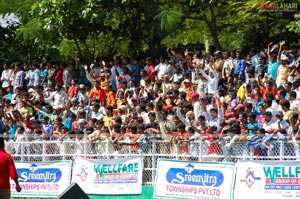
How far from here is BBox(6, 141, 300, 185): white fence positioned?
56.7 ft

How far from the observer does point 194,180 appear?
60.7 feet

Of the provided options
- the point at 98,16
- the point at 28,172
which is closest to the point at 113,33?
the point at 98,16

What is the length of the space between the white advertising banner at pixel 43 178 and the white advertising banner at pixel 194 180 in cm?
263

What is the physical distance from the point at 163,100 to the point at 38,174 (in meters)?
3.68

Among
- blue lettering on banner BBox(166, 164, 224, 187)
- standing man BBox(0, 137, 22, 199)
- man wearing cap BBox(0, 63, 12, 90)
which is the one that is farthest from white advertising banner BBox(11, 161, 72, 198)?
man wearing cap BBox(0, 63, 12, 90)

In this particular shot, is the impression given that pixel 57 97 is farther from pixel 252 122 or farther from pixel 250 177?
pixel 250 177

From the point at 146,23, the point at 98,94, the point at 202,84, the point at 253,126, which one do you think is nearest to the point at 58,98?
the point at 98,94

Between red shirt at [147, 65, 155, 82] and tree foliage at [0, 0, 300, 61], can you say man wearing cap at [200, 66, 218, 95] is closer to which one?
red shirt at [147, 65, 155, 82]

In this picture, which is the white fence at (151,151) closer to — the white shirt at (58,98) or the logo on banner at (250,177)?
the logo on banner at (250,177)

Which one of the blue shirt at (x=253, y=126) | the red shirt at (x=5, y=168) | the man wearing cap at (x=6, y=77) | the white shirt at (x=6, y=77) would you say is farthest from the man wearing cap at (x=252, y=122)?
the white shirt at (x=6, y=77)

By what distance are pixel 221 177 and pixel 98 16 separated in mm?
10636

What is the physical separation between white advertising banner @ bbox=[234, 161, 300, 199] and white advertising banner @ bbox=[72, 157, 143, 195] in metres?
2.77

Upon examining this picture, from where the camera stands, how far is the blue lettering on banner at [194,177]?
18.0 metres

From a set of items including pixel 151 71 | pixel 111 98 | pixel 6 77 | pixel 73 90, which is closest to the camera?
pixel 111 98
